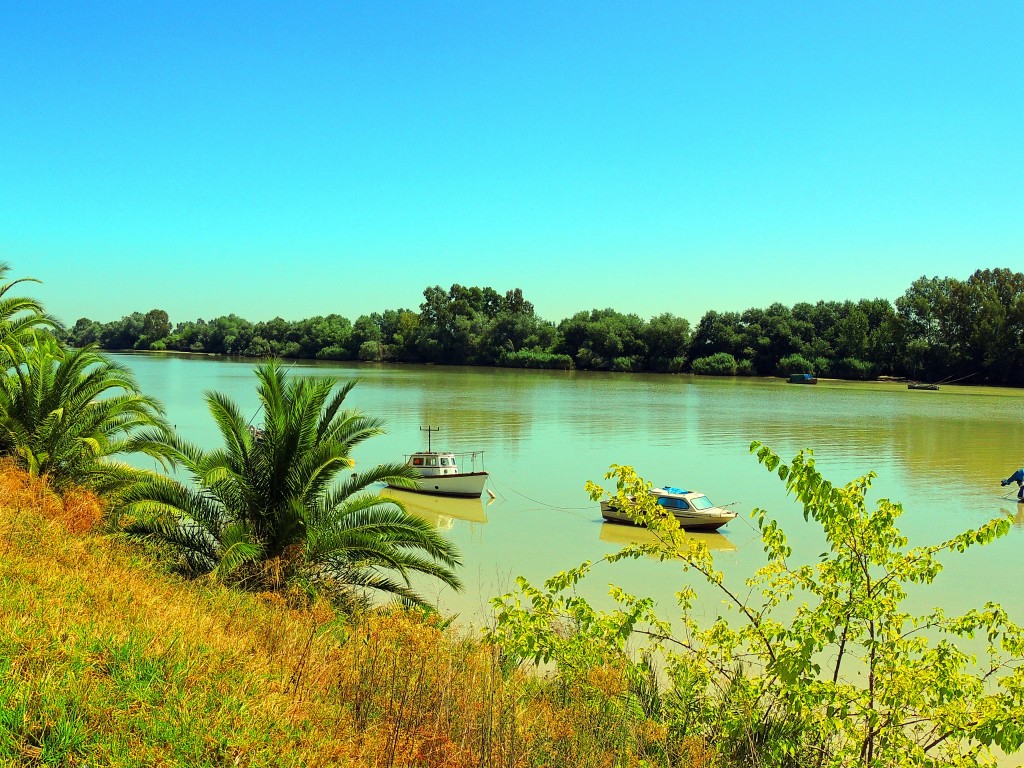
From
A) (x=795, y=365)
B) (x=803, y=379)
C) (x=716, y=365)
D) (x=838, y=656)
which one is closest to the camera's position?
(x=838, y=656)

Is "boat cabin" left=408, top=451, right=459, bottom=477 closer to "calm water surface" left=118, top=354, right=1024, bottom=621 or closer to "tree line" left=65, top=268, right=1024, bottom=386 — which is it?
"calm water surface" left=118, top=354, right=1024, bottom=621

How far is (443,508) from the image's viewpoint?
96.3 feet

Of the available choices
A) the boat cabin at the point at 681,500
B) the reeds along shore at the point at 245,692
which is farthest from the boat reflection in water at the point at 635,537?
the reeds along shore at the point at 245,692

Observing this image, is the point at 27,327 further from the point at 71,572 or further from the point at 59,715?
the point at 59,715

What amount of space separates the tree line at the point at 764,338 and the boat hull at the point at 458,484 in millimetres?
65384

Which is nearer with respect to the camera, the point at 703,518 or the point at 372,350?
the point at 703,518

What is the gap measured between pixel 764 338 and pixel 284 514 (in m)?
116

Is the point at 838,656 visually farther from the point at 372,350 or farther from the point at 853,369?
the point at 372,350

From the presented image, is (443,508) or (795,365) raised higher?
(795,365)

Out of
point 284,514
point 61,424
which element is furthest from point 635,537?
point 61,424

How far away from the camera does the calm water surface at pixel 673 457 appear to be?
20797mm

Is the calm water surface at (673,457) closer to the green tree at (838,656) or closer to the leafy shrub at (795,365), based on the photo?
the green tree at (838,656)

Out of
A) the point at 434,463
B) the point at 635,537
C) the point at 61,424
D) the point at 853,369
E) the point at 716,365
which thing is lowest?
the point at 635,537

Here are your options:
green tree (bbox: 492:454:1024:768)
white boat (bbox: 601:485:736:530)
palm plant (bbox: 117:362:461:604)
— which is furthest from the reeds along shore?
white boat (bbox: 601:485:736:530)
